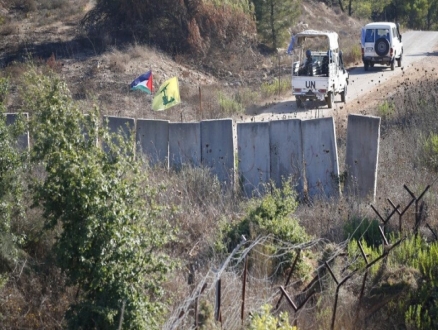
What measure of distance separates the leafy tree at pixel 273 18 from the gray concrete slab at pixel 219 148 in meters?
26.2

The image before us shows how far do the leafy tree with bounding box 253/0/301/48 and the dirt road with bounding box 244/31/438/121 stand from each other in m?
5.23

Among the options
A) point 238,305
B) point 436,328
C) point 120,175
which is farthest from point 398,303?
point 120,175

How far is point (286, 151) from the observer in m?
9.21

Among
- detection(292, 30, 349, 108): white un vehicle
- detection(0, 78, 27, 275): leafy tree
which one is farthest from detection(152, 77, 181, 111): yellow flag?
detection(292, 30, 349, 108): white un vehicle

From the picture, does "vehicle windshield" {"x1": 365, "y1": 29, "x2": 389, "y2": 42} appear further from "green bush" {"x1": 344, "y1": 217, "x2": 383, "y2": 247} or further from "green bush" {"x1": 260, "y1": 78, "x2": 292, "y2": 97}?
"green bush" {"x1": 344, "y1": 217, "x2": 383, "y2": 247}

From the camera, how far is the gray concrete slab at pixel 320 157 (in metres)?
9.06

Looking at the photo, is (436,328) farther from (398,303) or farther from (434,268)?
(434,268)

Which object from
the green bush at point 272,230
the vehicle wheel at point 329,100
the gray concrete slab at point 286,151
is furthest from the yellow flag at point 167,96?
the vehicle wheel at point 329,100

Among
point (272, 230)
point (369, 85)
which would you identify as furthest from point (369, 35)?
point (272, 230)

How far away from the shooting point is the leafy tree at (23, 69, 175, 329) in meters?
5.33

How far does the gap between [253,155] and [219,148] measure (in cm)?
47

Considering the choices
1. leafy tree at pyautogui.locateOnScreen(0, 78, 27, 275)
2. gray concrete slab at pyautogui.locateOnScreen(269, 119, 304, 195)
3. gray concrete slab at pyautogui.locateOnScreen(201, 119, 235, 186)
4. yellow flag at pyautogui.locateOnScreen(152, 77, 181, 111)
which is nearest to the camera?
leafy tree at pyautogui.locateOnScreen(0, 78, 27, 275)

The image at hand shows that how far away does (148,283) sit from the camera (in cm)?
550

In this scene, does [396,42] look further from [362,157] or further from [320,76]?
[362,157]
